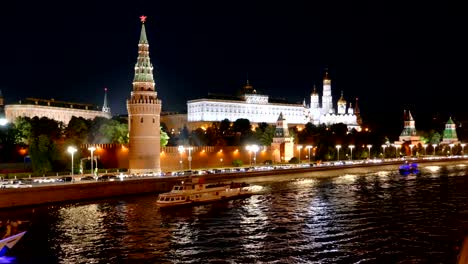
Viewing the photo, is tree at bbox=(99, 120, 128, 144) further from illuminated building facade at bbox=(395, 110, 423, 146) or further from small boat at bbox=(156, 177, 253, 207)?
illuminated building facade at bbox=(395, 110, 423, 146)

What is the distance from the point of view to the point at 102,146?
211 ft

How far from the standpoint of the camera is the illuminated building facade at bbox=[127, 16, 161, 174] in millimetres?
59656

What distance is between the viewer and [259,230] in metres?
32.3

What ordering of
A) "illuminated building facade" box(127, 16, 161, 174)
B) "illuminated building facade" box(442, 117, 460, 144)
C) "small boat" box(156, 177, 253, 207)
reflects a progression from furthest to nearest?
1. "illuminated building facade" box(442, 117, 460, 144)
2. "illuminated building facade" box(127, 16, 161, 174)
3. "small boat" box(156, 177, 253, 207)

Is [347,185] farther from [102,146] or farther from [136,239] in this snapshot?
[136,239]

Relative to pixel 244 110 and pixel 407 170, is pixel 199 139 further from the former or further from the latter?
pixel 244 110

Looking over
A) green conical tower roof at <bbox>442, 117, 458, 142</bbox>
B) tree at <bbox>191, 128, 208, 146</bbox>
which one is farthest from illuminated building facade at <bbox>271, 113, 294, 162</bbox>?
green conical tower roof at <bbox>442, 117, 458, 142</bbox>

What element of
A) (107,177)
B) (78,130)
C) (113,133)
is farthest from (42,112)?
(107,177)

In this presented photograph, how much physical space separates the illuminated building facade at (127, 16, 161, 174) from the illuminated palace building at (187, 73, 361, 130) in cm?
7294

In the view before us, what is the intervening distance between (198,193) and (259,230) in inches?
502

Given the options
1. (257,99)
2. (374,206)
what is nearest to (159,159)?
(374,206)

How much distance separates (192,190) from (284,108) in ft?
373

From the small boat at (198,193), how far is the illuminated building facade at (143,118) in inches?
578

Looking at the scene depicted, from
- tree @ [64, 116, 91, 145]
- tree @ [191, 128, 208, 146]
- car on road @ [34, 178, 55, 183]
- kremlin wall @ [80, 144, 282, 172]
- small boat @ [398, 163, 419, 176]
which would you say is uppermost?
tree @ [64, 116, 91, 145]
